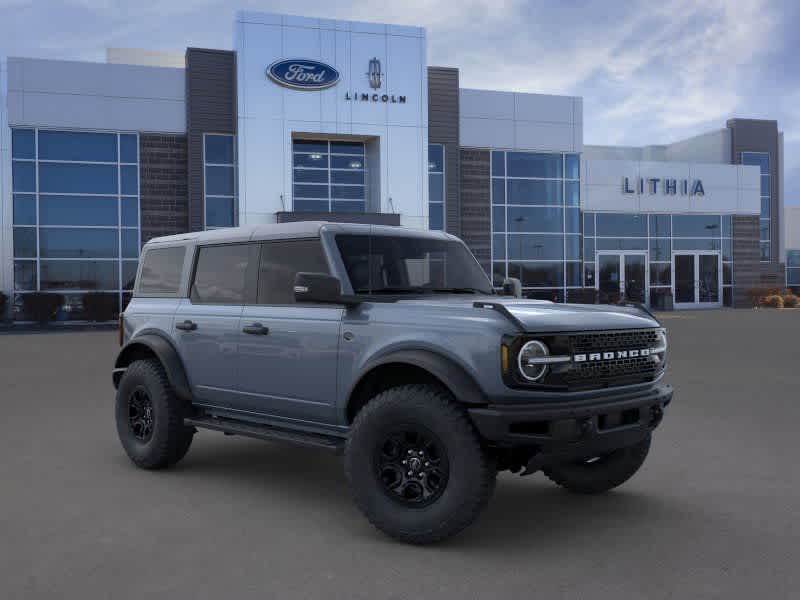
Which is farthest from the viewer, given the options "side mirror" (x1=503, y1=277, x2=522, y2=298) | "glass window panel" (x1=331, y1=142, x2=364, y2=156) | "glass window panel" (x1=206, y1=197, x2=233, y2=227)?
"glass window panel" (x1=331, y1=142, x2=364, y2=156)

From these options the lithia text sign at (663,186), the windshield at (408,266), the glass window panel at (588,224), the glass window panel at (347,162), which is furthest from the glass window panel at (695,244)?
the windshield at (408,266)

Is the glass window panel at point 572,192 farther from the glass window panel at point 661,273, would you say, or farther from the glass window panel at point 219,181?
the glass window panel at point 219,181

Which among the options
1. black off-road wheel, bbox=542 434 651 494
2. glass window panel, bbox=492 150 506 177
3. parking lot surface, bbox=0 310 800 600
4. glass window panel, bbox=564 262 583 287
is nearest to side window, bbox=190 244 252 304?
parking lot surface, bbox=0 310 800 600

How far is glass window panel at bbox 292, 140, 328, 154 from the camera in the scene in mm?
30641

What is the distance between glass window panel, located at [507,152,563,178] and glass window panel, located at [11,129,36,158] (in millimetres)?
18601

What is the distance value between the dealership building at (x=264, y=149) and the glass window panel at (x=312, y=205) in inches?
2.1

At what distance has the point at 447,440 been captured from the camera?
462 cm

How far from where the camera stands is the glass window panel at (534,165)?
114ft

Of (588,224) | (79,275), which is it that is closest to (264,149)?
(79,275)

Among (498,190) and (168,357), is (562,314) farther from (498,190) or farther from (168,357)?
(498,190)

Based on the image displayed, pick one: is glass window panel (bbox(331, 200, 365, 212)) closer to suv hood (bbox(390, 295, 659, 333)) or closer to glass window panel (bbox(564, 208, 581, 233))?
glass window panel (bbox(564, 208, 581, 233))

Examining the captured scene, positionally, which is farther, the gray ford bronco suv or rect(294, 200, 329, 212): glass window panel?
rect(294, 200, 329, 212): glass window panel

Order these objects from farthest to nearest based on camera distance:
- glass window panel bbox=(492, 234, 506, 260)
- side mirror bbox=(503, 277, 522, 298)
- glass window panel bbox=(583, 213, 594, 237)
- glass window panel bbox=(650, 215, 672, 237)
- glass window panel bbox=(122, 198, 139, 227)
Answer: glass window panel bbox=(650, 215, 672, 237), glass window panel bbox=(583, 213, 594, 237), glass window panel bbox=(492, 234, 506, 260), glass window panel bbox=(122, 198, 139, 227), side mirror bbox=(503, 277, 522, 298)

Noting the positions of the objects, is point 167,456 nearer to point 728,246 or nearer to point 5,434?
point 5,434
